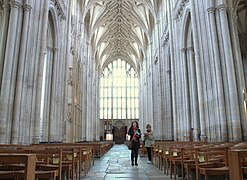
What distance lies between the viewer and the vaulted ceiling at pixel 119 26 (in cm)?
3156

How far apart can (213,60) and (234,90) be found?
69.8 inches

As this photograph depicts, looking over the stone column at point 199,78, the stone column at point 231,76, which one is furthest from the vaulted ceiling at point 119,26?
the stone column at point 231,76

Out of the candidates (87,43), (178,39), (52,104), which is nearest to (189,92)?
(178,39)

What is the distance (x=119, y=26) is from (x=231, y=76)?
1246 inches

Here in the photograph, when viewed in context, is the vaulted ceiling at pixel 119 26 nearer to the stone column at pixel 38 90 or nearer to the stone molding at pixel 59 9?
the stone molding at pixel 59 9

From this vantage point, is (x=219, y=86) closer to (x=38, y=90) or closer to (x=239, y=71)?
(x=239, y=71)

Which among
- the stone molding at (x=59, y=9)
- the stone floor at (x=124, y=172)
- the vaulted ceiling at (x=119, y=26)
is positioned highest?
the vaulted ceiling at (x=119, y=26)

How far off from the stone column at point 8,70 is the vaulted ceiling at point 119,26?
57.4 feet

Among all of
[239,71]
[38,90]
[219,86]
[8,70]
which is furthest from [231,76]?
[8,70]

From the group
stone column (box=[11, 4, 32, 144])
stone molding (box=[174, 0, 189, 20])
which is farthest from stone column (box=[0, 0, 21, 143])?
stone molding (box=[174, 0, 189, 20])

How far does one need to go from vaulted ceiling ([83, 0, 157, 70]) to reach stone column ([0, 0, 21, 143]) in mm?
17500

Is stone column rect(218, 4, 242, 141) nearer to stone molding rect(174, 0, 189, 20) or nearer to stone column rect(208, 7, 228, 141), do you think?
stone column rect(208, 7, 228, 141)

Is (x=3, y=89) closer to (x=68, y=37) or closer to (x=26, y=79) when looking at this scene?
(x=26, y=79)

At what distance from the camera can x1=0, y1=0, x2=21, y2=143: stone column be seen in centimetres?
942
